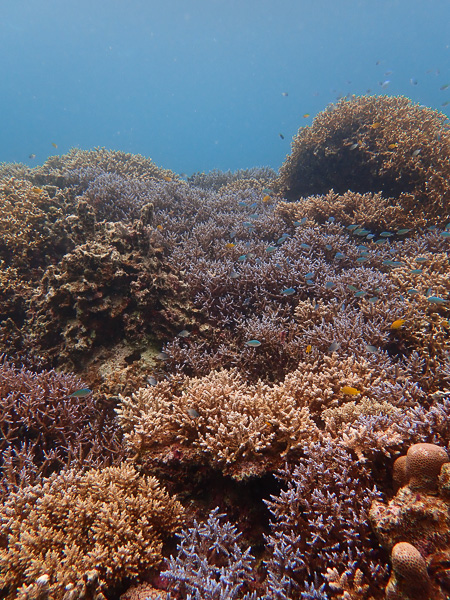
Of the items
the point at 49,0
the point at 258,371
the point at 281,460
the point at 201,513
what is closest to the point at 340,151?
the point at 258,371

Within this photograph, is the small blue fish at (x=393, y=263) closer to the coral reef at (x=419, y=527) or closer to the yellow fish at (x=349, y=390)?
the yellow fish at (x=349, y=390)

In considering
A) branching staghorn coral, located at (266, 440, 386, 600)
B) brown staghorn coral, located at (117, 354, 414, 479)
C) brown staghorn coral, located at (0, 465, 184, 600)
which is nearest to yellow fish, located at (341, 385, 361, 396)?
brown staghorn coral, located at (117, 354, 414, 479)

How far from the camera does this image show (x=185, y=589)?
79.3 inches

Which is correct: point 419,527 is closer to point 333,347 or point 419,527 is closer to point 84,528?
point 333,347

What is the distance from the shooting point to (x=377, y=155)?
829 cm

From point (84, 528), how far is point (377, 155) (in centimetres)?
1018

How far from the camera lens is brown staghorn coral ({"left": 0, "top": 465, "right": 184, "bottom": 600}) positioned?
201 centimetres

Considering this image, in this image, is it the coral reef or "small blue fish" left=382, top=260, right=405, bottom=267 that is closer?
the coral reef

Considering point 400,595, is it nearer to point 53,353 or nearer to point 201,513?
point 201,513

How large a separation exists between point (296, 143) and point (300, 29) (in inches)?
6463

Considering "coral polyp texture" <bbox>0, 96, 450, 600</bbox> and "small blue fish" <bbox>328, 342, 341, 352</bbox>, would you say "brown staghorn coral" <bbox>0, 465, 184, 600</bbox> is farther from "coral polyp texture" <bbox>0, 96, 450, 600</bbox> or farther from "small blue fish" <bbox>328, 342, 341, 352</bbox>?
"small blue fish" <bbox>328, 342, 341, 352</bbox>

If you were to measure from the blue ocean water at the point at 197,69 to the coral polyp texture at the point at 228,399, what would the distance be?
320 feet

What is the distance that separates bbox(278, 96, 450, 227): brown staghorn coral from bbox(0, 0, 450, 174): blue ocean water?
3669 inches

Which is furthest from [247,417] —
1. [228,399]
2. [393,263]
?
[393,263]
